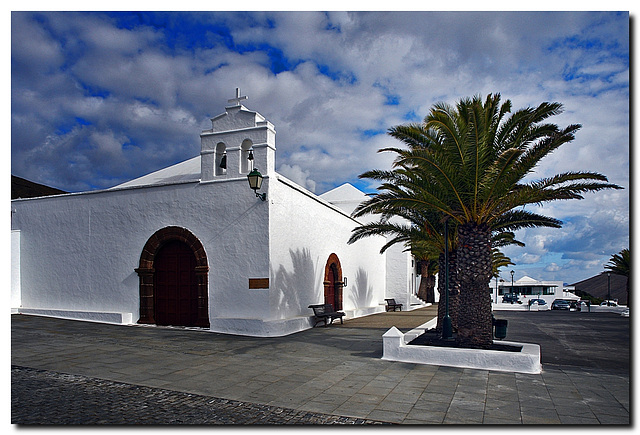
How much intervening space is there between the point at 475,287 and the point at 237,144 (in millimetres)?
7070

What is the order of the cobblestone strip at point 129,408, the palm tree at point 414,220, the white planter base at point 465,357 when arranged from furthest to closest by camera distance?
the palm tree at point 414,220 → the white planter base at point 465,357 → the cobblestone strip at point 129,408

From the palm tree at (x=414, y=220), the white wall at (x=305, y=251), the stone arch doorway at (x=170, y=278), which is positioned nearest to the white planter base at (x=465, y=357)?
the palm tree at (x=414, y=220)

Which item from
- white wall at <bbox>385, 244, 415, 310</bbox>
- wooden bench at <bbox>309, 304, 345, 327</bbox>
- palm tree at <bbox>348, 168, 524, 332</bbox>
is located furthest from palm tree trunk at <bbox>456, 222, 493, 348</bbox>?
white wall at <bbox>385, 244, 415, 310</bbox>

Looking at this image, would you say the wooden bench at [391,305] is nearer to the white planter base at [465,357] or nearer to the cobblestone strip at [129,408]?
the white planter base at [465,357]

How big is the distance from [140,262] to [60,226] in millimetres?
3462

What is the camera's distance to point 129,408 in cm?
524

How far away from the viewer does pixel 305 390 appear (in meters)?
6.18

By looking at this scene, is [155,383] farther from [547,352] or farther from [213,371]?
[547,352]

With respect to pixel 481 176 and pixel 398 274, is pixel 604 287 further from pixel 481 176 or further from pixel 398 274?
pixel 481 176

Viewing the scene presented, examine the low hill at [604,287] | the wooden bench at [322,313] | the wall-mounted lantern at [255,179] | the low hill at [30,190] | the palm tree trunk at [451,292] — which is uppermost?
the low hill at [30,190]

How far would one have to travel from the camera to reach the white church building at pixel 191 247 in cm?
1166

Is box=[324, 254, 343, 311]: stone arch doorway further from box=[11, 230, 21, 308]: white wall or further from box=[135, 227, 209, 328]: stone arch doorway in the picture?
box=[11, 230, 21, 308]: white wall

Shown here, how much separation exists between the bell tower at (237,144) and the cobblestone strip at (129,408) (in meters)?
6.85

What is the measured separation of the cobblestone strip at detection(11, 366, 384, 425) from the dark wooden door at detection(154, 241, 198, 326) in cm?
605
